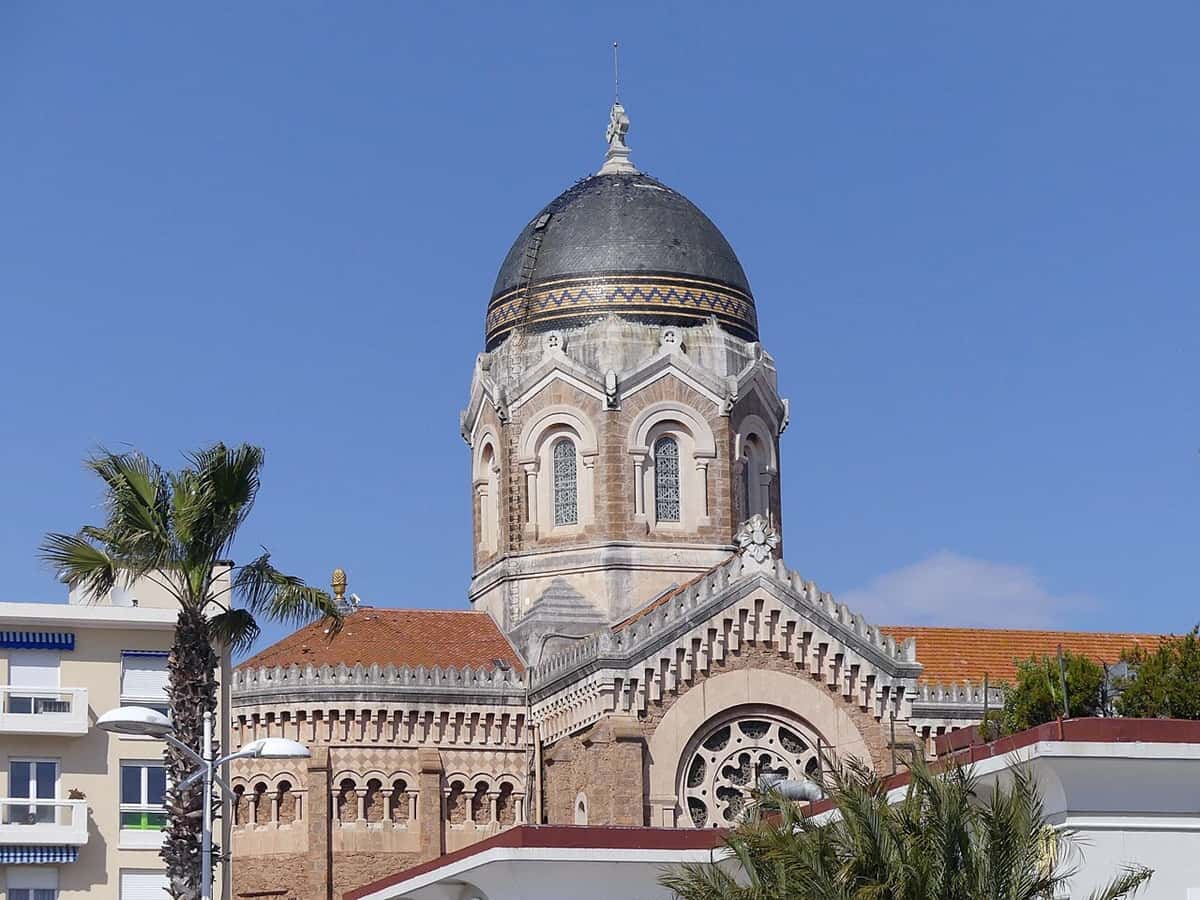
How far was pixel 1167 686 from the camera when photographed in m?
46.9

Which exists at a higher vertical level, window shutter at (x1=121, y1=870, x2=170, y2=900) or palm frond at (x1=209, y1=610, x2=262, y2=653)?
palm frond at (x1=209, y1=610, x2=262, y2=653)

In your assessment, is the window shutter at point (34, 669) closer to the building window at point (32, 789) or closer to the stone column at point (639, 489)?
the building window at point (32, 789)

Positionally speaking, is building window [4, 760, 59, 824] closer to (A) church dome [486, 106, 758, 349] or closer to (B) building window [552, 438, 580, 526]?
(B) building window [552, 438, 580, 526]

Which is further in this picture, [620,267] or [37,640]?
[620,267]

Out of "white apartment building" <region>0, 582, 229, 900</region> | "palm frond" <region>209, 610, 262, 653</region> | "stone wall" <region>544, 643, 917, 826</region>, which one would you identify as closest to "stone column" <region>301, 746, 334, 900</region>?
"stone wall" <region>544, 643, 917, 826</region>

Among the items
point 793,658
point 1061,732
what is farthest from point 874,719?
point 1061,732

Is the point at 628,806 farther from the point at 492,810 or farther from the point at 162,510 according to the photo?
the point at 162,510

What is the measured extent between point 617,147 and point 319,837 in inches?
776

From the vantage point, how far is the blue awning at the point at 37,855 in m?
46.7

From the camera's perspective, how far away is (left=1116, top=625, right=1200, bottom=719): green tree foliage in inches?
1828

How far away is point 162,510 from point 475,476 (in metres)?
29.9

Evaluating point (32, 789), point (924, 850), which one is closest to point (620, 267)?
point (32, 789)

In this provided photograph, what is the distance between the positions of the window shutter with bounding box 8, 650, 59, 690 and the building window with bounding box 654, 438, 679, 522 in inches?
695

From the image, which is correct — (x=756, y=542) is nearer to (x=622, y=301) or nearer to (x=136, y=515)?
(x=622, y=301)
